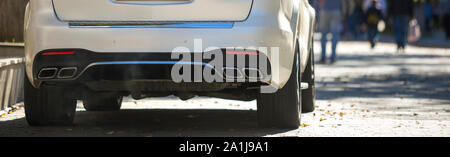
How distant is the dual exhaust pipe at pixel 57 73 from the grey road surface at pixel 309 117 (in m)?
0.49

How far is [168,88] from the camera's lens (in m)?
6.98

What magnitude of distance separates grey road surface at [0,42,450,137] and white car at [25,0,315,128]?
19.1 inches

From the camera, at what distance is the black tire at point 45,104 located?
291 inches

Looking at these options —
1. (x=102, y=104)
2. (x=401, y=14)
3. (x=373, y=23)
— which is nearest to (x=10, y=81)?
(x=102, y=104)

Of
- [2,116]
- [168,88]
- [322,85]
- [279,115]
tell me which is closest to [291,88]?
[279,115]

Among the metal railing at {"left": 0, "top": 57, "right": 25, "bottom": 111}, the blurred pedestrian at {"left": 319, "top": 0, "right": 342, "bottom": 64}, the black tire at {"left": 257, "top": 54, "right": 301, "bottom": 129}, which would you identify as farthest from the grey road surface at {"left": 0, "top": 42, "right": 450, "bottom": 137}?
the blurred pedestrian at {"left": 319, "top": 0, "right": 342, "bottom": 64}

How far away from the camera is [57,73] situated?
6.83 m

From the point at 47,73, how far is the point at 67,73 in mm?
164

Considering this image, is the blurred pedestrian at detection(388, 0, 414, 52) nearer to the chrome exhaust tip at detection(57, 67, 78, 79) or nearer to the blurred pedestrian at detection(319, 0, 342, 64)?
the blurred pedestrian at detection(319, 0, 342, 64)

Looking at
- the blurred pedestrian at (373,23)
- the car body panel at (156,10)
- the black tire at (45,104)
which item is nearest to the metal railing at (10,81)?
the black tire at (45,104)

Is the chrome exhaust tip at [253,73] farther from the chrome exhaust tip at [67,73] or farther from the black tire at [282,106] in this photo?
the chrome exhaust tip at [67,73]
